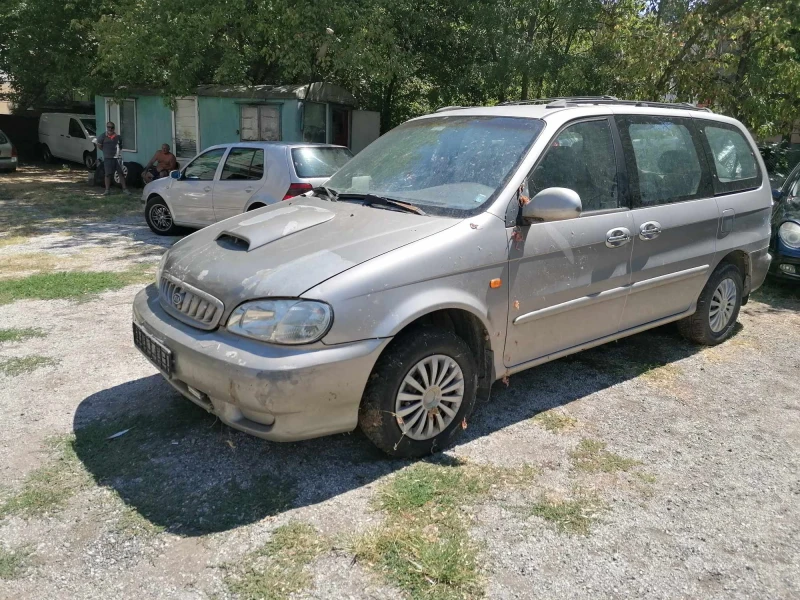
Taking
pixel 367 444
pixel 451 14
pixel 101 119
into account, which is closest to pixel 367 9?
pixel 451 14

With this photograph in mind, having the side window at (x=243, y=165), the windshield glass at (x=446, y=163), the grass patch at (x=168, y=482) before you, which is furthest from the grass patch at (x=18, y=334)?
the side window at (x=243, y=165)

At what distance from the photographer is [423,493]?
3387 millimetres

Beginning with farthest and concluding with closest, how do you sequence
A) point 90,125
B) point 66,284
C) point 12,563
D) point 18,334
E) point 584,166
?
point 90,125 → point 66,284 → point 18,334 → point 584,166 → point 12,563

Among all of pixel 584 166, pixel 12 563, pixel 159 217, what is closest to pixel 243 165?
pixel 159 217

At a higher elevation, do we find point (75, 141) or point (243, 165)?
point (75, 141)

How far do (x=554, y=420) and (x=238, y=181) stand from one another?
680cm

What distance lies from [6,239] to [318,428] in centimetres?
907

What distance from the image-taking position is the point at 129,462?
11.9 ft

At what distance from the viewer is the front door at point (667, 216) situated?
4594mm

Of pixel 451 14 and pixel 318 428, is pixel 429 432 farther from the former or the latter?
pixel 451 14

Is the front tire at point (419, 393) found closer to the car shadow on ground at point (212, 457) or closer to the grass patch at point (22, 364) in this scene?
the car shadow on ground at point (212, 457)

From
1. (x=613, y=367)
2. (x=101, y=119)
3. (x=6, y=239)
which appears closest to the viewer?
(x=613, y=367)

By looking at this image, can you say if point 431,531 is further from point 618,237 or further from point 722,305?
point 722,305

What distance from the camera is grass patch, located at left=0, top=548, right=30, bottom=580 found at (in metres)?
2.78
